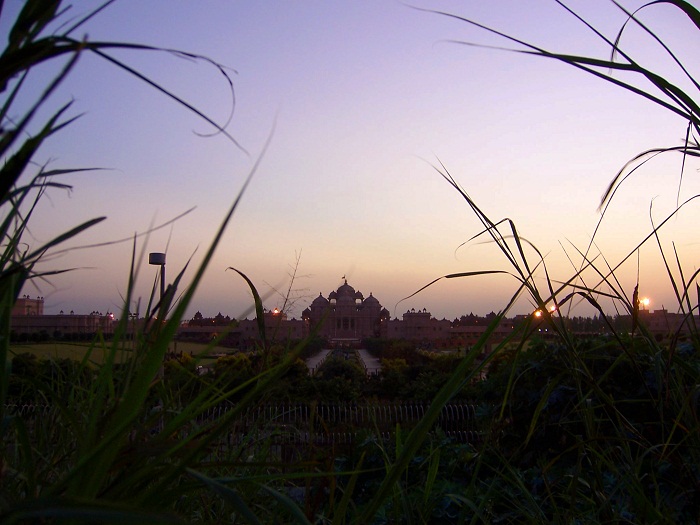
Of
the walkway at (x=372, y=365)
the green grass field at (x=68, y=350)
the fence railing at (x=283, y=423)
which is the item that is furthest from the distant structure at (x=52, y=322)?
the walkway at (x=372, y=365)

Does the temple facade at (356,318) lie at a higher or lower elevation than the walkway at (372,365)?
higher

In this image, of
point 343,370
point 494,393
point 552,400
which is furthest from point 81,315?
point 343,370

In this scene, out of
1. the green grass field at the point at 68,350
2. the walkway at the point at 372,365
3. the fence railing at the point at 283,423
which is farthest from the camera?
the walkway at the point at 372,365

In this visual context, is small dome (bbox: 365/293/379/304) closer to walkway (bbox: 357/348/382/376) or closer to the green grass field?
walkway (bbox: 357/348/382/376)

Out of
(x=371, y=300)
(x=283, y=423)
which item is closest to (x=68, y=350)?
(x=283, y=423)

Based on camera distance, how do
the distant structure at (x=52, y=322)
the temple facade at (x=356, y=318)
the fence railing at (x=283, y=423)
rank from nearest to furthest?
the fence railing at (x=283, y=423)
the distant structure at (x=52, y=322)
the temple facade at (x=356, y=318)

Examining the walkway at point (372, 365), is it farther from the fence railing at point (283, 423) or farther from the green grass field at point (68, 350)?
the green grass field at point (68, 350)

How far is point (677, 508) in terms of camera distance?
5.46 feet

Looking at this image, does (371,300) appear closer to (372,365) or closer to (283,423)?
(372,365)

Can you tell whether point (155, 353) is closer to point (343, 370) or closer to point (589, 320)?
point (589, 320)

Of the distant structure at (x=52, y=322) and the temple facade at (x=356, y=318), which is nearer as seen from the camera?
the distant structure at (x=52, y=322)

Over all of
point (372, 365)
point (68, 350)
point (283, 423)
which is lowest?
point (372, 365)

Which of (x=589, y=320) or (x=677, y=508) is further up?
(x=589, y=320)

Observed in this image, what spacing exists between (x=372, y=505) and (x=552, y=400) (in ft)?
8.32
